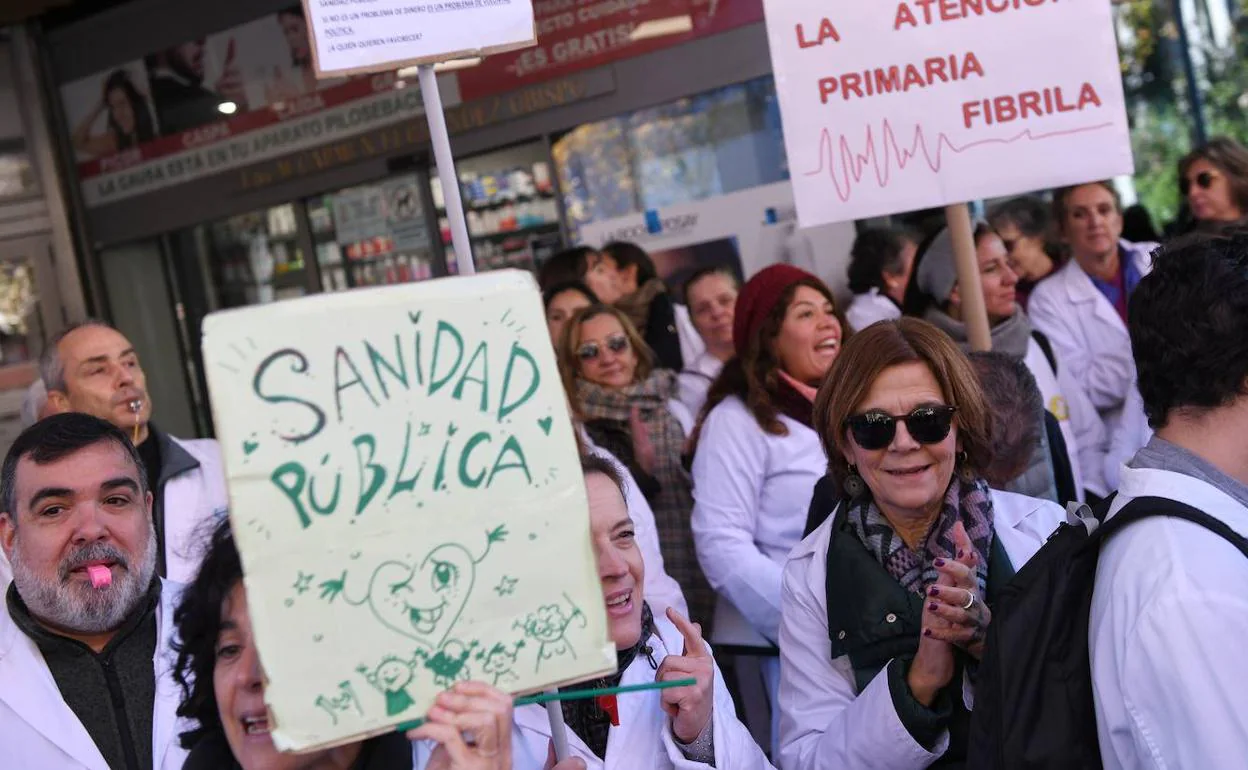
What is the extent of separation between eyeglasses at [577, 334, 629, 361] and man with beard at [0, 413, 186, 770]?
6.41 feet

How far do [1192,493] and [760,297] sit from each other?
220cm

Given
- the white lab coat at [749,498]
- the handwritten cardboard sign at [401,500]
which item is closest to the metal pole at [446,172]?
the handwritten cardboard sign at [401,500]

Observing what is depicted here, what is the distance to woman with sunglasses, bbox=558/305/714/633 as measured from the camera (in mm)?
4527

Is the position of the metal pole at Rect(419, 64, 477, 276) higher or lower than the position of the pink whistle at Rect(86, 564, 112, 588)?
higher

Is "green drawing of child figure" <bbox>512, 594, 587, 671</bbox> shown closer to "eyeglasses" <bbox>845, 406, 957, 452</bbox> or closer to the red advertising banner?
"eyeglasses" <bbox>845, 406, 957, 452</bbox>

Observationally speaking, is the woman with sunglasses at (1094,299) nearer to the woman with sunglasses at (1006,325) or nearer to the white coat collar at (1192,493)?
the woman with sunglasses at (1006,325)

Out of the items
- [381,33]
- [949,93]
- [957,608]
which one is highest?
[381,33]

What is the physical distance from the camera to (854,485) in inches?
112

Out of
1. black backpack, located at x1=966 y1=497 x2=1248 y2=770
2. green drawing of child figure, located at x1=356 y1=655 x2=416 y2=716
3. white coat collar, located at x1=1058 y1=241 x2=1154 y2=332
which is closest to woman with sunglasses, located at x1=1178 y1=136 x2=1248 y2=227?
white coat collar, located at x1=1058 y1=241 x2=1154 y2=332

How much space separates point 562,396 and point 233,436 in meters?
0.44

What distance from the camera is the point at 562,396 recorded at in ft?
6.20

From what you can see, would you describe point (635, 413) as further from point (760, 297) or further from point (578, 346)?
point (760, 297)

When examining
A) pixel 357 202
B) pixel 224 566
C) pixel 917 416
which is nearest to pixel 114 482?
pixel 224 566

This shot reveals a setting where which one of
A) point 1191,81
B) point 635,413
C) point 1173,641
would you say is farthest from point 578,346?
point 1191,81
